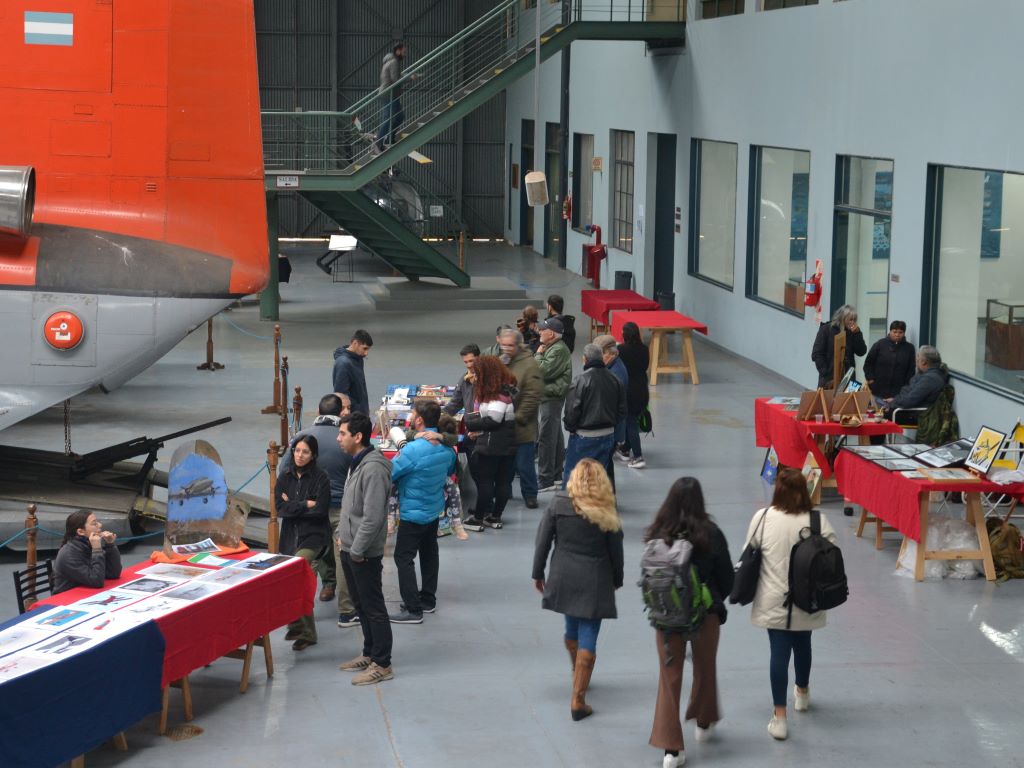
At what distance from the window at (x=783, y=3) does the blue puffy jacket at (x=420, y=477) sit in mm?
12036

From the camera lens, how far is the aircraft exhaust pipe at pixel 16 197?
36.2ft

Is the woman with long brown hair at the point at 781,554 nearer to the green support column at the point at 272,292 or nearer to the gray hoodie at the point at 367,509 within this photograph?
the gray hoodie at the point at 367,509

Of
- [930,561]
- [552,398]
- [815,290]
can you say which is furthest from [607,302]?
[930,561]

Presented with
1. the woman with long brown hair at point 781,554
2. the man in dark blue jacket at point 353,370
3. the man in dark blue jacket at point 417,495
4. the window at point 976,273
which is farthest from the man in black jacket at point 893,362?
the woman with long brown hair at point 781,554

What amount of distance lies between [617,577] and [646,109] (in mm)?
20552

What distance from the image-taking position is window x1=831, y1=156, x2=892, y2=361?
17109 mm

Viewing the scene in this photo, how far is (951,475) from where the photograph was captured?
36.7 ft

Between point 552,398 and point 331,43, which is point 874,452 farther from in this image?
point 331,43

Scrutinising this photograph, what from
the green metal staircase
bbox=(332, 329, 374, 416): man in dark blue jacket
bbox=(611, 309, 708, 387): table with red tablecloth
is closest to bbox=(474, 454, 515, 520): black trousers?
bbox=(332, 329, 374, 416): man in dark blue jacket

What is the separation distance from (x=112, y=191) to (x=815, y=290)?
33.9ft

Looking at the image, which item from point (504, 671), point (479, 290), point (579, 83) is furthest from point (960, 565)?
point (579, 83)

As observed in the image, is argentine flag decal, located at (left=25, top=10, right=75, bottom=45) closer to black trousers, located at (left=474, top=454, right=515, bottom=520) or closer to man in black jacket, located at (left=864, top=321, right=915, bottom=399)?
black trousers, located at (left=474, top=454, right=515, bottom=520)

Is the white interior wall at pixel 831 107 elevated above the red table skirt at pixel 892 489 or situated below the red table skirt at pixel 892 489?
above

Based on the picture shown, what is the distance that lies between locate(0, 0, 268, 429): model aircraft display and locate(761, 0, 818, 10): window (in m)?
10.2
